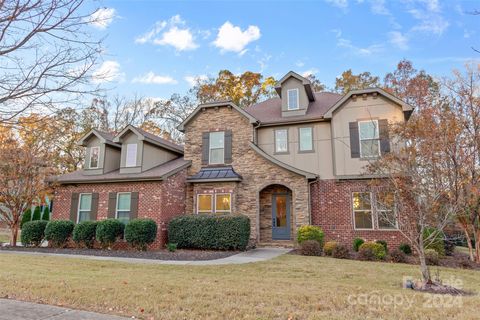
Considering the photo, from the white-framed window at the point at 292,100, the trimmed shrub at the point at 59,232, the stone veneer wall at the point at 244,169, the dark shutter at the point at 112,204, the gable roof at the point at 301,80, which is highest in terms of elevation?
the gable roof at the point at 301,80

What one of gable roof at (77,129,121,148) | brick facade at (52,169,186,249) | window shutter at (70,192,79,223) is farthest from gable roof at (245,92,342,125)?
window shutter at (70,192,79,223)

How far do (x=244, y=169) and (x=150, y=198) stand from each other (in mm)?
4615

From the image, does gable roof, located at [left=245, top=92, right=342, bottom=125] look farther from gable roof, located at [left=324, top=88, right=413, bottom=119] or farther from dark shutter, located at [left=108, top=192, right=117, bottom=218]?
dark shutter, located at [left=108, top=192, right=117, bottom=218]

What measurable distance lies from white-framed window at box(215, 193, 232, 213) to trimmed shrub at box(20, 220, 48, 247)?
792 cm

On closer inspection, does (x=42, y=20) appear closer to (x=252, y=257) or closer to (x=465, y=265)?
(x=252, y=257)

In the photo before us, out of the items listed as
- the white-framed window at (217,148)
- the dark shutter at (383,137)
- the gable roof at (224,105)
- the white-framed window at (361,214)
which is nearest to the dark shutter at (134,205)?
the white-framed window at (217,148)

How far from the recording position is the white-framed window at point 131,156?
15211 millimetres

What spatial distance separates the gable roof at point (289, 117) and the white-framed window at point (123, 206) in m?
7.52

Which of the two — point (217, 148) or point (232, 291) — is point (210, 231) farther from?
point (232, 291)

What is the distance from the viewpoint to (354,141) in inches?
562

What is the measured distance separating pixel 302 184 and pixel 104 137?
10.4 m

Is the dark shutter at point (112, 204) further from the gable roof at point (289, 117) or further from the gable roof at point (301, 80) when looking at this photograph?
the gable roof at point (301, 80)

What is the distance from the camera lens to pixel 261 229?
15.3 metres

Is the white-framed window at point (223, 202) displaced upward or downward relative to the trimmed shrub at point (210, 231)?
upward
